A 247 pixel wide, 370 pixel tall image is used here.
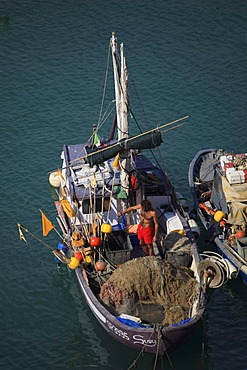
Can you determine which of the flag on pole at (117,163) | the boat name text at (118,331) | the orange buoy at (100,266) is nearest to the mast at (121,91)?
the flag on pole at (117,163)

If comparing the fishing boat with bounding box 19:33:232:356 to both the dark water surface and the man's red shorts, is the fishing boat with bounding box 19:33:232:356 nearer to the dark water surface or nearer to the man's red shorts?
the man's red shorts

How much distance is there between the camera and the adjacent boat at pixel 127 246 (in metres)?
26.1

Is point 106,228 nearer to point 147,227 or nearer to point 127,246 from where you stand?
point 127,246

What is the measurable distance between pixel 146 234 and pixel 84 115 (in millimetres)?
15760

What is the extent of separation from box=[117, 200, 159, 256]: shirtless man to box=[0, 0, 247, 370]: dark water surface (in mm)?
3500

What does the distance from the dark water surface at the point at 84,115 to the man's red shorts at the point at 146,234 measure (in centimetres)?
369

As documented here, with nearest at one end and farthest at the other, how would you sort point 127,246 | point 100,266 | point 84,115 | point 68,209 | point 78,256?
point 100,266, point 78,256, point 127,246, point 68,209, point 84,115

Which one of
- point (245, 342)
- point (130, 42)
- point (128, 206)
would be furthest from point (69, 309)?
point (130, 42)

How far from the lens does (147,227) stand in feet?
93.4

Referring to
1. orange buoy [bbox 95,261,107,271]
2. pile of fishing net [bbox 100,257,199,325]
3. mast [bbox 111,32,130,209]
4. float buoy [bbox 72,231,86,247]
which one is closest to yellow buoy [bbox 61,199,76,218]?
float buoy [bbox 72,231,86,247]

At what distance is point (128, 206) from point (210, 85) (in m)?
16.1

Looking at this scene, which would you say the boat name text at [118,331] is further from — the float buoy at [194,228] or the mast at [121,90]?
the mast at [121,90]

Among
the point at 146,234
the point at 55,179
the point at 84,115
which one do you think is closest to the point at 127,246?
the point at 146,234

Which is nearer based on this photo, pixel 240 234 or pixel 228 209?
pixel 240 234
